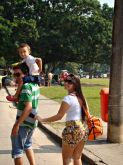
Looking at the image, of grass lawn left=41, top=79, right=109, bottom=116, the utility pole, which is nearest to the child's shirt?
the utility pole

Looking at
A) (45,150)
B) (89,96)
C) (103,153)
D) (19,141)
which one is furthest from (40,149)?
(89,96)

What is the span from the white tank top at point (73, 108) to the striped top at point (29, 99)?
642 mm

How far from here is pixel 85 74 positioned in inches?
5586

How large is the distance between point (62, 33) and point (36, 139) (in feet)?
152

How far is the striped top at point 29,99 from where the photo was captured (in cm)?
644

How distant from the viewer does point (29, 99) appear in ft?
21.1

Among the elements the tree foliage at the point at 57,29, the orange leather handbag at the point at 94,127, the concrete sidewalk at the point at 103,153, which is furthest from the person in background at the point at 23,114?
the tree foliage at the point at 57,29

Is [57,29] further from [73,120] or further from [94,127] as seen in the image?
[73,120]

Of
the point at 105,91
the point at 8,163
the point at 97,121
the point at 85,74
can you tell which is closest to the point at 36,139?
the point at 105,91

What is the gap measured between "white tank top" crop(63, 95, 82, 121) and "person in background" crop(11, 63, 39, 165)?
613mm

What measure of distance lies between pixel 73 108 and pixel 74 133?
313 millimetres

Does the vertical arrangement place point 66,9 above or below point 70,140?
above

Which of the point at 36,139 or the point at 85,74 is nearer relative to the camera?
the point at 36,139

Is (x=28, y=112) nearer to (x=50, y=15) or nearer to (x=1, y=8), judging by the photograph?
(x=1, y=8)
